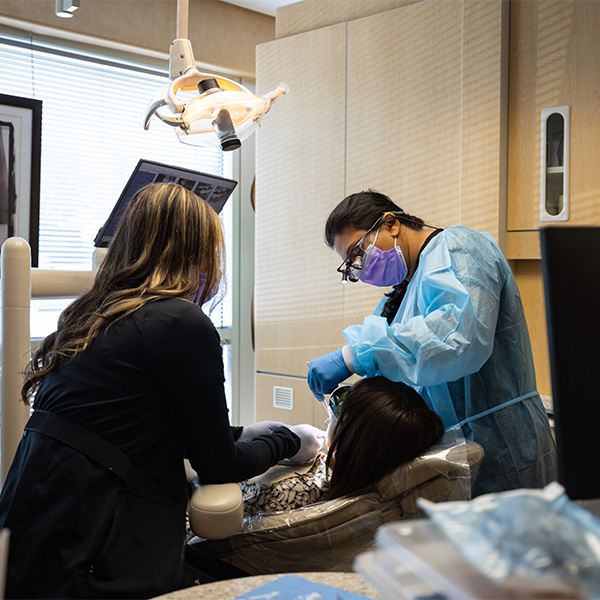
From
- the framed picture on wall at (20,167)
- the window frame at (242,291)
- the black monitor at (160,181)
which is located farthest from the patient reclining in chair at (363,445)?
the window frame at (242,291)

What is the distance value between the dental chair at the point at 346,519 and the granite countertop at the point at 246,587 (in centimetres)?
45

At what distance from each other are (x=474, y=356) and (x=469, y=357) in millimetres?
14

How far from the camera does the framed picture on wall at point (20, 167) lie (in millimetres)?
2791

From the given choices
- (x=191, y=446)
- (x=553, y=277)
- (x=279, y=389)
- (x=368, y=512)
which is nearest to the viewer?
(x=553, y=277)

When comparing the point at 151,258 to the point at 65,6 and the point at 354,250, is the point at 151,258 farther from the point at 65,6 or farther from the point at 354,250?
the point at 65,6

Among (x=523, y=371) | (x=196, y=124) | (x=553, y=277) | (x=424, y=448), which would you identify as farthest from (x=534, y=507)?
(x=196, y=124)

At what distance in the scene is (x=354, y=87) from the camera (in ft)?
8.68

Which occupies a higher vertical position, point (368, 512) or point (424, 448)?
point (424, 448)

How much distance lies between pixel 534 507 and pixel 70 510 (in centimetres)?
81

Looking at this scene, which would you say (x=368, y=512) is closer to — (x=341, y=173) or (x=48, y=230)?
(x=341, y=173)

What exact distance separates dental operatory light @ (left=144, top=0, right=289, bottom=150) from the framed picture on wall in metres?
1.52

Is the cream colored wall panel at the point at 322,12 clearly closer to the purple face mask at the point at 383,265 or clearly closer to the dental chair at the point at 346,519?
the purple face mask at the point at 383,265


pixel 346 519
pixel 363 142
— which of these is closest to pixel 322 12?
pixel 363 142

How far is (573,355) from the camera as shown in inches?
25.7
